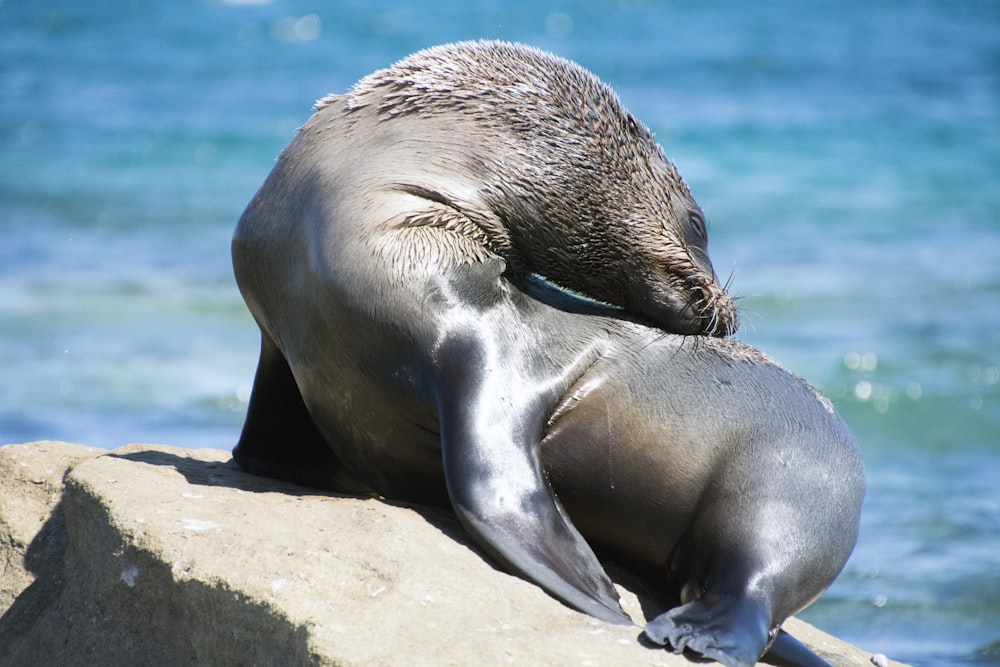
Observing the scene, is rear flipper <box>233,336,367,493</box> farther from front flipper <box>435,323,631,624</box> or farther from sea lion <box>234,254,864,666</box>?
front flipper <box>435,323,631,624</box>

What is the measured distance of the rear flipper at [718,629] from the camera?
384 centimetres

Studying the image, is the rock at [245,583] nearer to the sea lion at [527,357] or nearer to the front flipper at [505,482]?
the front flipper at [505,482]

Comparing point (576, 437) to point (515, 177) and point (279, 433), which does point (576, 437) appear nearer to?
point (515, 177)

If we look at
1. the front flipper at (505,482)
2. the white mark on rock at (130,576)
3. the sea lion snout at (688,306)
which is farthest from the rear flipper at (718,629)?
the white mark on rock at (130,576)

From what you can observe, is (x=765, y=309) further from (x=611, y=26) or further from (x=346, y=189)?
(x=611, y=26)

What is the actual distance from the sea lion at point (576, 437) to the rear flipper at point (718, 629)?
1 centimetres

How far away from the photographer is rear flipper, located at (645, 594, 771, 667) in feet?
12.6

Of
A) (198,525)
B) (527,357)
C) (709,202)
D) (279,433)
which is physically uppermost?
(527,357)

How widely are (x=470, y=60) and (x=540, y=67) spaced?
257mm

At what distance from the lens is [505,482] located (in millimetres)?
4180

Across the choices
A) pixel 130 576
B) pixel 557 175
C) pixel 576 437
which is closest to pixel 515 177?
pixel 557 175

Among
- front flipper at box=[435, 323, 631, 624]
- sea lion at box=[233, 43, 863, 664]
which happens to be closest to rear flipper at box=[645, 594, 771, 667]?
sea lion at box=[233, 43, 863, 664]

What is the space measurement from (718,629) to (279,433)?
1937 millimetres

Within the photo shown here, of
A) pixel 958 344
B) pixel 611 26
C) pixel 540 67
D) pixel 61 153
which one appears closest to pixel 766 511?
pixel 540 67
